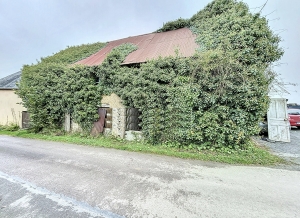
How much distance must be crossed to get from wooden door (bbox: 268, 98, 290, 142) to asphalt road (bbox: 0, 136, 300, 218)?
4.45m

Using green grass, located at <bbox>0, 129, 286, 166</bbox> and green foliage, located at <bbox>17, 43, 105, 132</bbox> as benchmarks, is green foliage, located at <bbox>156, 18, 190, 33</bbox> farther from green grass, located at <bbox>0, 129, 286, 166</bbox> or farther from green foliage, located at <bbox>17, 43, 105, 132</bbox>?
green grass, located at <bbox>0, 129, 286, 166</bbox>

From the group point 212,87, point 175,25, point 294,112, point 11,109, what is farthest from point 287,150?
point 11,109

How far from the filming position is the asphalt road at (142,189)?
2.52 meters

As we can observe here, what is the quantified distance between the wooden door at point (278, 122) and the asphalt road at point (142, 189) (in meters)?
4.45

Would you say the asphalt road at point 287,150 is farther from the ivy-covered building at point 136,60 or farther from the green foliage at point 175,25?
the green foliage at point 175,25

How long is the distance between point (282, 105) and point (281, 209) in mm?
7521

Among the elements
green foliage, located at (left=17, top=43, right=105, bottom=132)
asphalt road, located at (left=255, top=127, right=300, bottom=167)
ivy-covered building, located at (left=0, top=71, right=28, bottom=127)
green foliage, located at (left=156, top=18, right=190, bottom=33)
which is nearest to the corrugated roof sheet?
green foliage, located at (left=156, top=18, right=190, bottom=33)

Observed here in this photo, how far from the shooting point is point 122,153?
5.92m

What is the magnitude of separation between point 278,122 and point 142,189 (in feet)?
28.4

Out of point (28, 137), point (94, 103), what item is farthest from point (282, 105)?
point (28, 137)

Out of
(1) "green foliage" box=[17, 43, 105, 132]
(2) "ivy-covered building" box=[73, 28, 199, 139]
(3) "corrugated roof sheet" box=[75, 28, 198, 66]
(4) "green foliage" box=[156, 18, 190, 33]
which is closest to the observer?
(2) "ivy-covered building" box=[73, 28, 199, 139]

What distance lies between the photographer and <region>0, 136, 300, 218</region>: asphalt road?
99.3 inches

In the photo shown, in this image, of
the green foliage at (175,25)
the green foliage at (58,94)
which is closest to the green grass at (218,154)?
the green foliage at (58,94)

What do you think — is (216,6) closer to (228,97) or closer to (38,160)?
(228,97)
